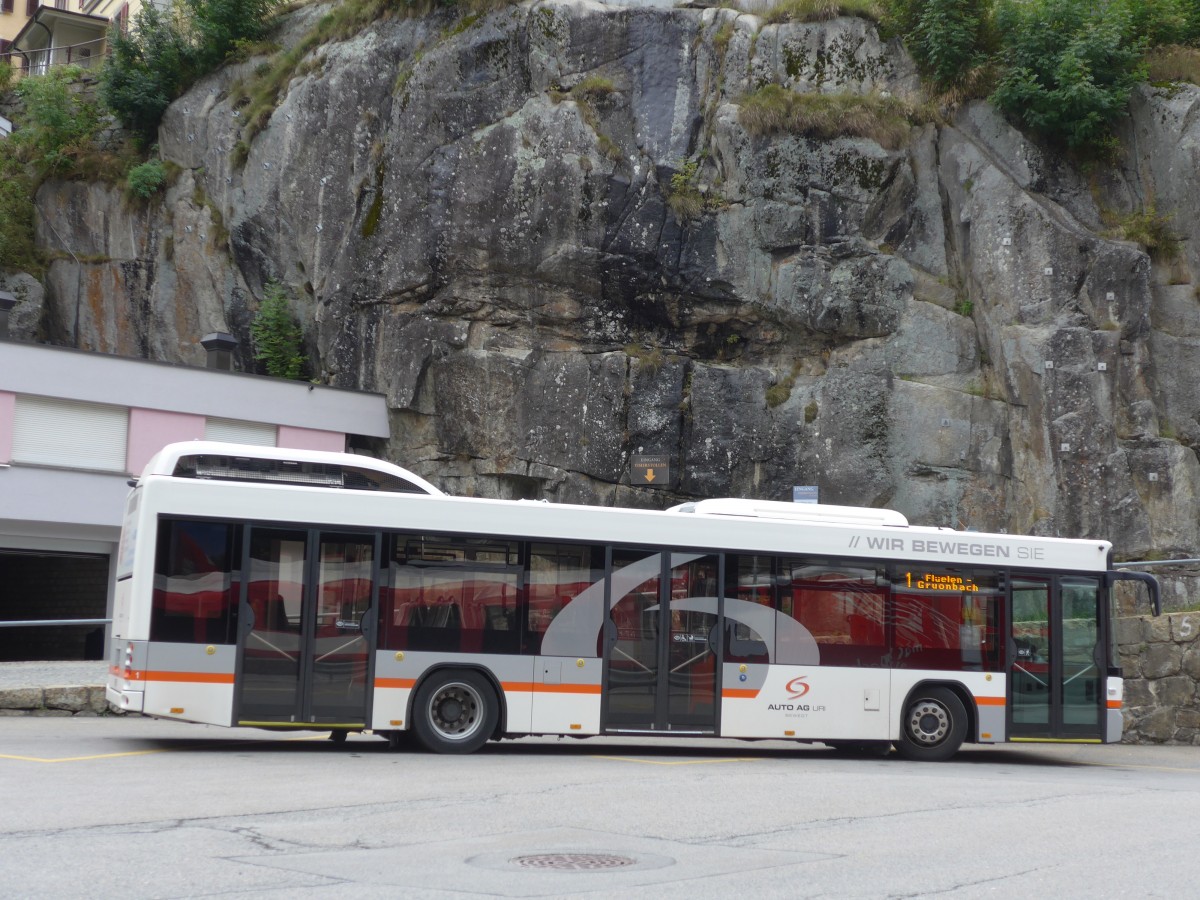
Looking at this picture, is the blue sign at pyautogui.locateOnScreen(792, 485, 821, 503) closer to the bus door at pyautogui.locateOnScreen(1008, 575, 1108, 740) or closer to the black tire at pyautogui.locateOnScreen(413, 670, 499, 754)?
the bus door at pyautogui.locateOnScreen(1008, 575, 1108, 740)

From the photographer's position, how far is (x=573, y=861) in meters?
7.31

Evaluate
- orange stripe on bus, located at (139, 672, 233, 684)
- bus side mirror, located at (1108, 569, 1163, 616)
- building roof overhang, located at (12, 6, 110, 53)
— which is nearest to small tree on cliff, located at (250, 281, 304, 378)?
orange stripe on bus, located at (139, 672, 233, 684)

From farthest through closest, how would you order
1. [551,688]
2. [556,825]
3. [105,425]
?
[105,425] < [551,688] < [556,825]

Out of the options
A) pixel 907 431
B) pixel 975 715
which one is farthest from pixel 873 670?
pixel 907 431

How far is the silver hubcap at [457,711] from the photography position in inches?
544

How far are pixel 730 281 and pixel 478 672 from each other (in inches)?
598

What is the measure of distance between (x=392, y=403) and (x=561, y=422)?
419 cm

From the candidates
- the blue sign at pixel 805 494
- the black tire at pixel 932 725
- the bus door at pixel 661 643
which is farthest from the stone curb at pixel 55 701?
the blue sign at pixel 805 494

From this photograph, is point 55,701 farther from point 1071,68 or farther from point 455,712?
point 1071,68

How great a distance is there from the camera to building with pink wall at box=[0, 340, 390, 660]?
26984 millimetres

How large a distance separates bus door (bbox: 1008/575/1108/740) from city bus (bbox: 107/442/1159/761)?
3 cm

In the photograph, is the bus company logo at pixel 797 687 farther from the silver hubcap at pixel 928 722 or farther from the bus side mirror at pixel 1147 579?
the bus side mirror at pixel 1147 579

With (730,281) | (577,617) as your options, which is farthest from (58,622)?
(730,281)

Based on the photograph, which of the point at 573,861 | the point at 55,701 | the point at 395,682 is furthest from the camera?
the point at 55,701
